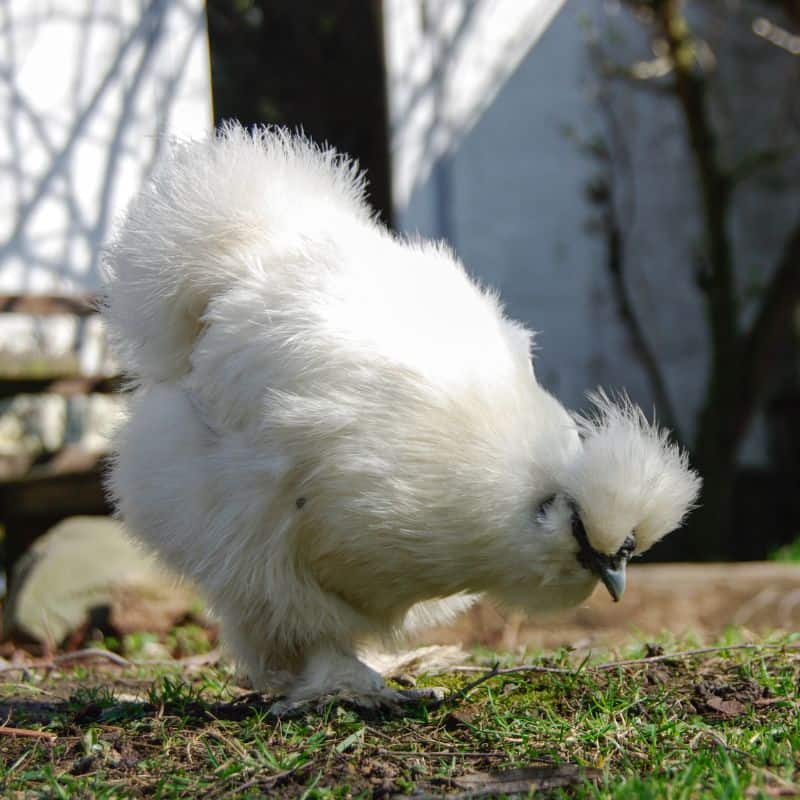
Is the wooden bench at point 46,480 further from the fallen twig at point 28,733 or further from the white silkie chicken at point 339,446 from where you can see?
the fallen twig at point 28,733

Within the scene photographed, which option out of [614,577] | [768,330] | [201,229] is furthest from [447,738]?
[768,330]

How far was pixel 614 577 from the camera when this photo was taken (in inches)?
108

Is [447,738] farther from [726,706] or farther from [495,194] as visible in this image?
[495,194]

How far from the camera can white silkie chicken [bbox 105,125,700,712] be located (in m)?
2.79

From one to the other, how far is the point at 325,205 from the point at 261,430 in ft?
2.98

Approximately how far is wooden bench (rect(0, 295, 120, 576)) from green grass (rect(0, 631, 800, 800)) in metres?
3.53

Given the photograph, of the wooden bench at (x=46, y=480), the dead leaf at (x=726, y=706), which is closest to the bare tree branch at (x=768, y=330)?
the wooden bench at (x=46, y=480)

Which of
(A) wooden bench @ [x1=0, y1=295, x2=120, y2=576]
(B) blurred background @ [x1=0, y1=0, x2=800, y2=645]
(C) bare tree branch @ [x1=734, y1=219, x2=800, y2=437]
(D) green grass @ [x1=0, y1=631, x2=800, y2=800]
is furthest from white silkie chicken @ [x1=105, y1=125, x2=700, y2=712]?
(C) bare tree branch @ [x1=734, y1=219, x2=800, y2=437]

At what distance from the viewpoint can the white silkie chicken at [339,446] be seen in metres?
2.79

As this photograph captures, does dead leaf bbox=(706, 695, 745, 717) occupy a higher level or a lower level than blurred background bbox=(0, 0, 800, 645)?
lower

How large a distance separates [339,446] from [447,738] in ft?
2.54

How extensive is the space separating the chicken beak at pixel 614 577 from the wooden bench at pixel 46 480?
14.6 ft

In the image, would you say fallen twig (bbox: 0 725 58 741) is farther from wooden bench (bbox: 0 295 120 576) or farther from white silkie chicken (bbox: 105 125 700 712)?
wooden bench (bbox: 0 295 120 576)

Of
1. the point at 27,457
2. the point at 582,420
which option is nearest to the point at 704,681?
the point at 582,420
